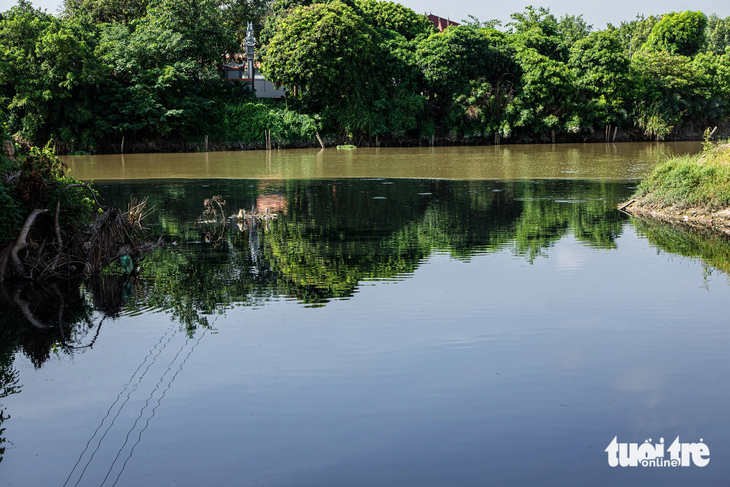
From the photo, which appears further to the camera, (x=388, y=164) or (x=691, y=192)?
(x=388, y=164)

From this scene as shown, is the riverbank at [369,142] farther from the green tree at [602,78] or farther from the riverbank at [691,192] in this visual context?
the riverbank at [691,192]

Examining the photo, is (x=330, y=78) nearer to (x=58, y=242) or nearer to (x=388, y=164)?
(x=388, y=164)

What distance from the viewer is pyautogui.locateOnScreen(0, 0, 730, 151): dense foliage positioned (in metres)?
48.4

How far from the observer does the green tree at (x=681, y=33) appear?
229 ft

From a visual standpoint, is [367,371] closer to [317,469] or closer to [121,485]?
[317,469]

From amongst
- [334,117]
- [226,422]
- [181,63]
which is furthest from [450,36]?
[226,422]

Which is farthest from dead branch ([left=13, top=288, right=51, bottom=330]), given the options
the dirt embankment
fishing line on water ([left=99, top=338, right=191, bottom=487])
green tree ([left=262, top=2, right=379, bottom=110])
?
green tree ([left=262, top=2, right=379, bottom=110])

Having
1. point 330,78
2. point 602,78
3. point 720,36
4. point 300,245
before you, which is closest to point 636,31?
point 720,36

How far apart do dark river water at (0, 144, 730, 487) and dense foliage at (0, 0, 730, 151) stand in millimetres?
34824

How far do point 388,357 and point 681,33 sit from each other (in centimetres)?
7133

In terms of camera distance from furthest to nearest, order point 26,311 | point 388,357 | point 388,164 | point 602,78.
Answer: point 602,78, point 388,164, point 26,311, point 388,357

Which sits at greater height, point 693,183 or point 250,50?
point 250,50

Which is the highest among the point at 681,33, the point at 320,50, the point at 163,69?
the point at 681,33

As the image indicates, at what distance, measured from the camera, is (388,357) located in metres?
8.46
